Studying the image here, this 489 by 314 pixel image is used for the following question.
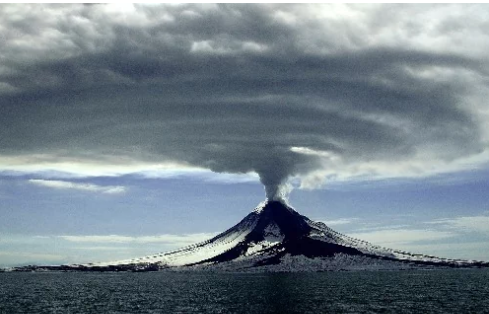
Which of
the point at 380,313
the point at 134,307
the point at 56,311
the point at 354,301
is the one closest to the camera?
the point at 380,313

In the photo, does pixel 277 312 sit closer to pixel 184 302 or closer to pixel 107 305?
pixel 184 302

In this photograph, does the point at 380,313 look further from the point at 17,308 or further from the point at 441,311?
the point at 17,308

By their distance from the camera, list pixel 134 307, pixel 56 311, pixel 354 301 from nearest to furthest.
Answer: pixel 56 311 → pixel 134 307 → pixel 354 301

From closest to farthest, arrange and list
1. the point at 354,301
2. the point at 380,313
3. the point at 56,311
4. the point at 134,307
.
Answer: the point at 380,313 < the point at 56,311 < the point at 134,307 < the point at 354,301

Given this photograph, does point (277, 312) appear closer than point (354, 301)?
Yes

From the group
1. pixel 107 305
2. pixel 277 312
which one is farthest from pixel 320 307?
pixel 107 305

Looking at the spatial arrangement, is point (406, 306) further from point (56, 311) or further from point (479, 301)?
point (56, 311)

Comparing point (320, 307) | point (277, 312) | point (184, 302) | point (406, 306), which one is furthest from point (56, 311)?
point (406, 306)

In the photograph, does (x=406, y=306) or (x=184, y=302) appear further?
(x=184, y=302)

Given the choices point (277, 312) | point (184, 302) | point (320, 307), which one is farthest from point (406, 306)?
point (184, 302)
